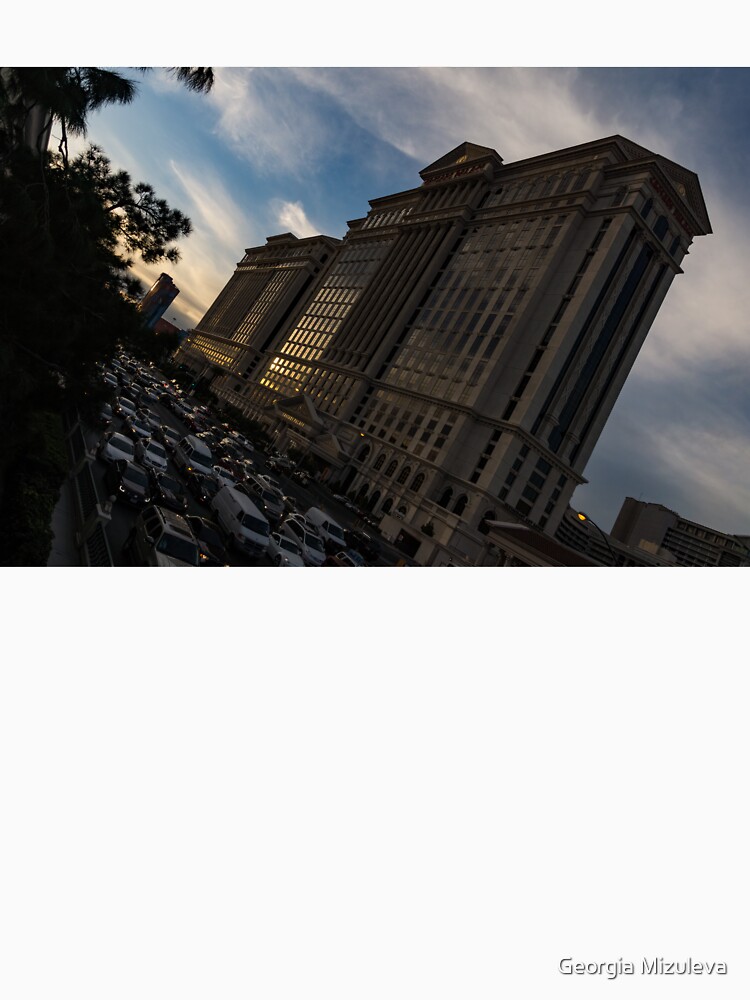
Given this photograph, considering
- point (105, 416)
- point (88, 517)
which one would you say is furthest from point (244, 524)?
point (105, 416)

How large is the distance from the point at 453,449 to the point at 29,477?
5287 cm

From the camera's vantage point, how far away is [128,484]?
20.0 m

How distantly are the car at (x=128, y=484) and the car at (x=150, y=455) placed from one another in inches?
123

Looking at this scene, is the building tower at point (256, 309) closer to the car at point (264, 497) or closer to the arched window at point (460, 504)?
the arched window at point (460, 504)

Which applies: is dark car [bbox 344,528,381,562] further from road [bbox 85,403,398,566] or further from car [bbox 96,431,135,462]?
car [bbox 96,431,135,462]

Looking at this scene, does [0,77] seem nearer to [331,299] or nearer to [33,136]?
[33,136]

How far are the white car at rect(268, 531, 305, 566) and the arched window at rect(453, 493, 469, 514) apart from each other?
34.6 m

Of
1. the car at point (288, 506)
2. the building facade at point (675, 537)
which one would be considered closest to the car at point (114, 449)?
the car at point (288, 506)

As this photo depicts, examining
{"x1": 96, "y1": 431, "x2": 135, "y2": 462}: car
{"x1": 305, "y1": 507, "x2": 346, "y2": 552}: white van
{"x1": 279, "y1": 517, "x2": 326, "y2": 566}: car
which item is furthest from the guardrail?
{"x1": 305, "y1": 507, "x2": 346, "y2": 552}: white van

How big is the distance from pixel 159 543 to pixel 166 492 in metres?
9.15

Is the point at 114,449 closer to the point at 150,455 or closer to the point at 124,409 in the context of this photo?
the point at 150,455

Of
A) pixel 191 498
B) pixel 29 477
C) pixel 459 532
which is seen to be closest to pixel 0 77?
pixel 29 477

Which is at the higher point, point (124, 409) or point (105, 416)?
point (124, 409)

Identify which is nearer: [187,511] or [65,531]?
[65,531]
